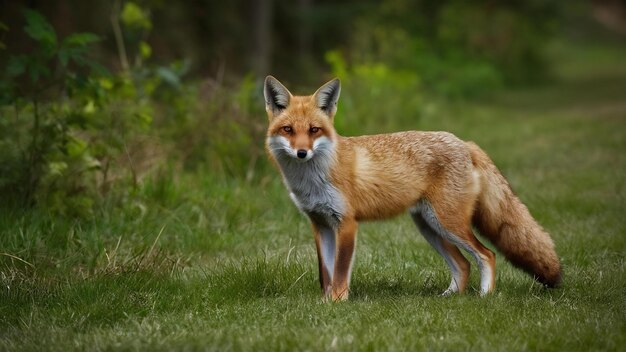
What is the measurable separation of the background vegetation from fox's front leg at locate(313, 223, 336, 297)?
17 cm

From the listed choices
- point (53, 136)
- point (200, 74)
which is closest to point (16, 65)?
point (53, 136)

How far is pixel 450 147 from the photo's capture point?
6031mm

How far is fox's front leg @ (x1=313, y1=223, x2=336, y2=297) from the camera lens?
5781 mm

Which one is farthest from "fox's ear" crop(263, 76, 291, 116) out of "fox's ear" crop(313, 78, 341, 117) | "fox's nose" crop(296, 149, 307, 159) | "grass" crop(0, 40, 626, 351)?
"grass" crop(0, 40, 626, 351)

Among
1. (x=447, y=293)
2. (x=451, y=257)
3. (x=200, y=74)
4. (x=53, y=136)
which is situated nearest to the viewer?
(x=447, y=293)

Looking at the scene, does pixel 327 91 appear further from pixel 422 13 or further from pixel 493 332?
pixel 422 13

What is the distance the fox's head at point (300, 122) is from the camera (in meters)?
5.44

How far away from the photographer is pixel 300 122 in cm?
554

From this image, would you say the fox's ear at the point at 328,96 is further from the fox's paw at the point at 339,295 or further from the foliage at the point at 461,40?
the foliage at the point at 461,40

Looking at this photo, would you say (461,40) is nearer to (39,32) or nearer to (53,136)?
(53,136)

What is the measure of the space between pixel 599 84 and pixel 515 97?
14.0 feet

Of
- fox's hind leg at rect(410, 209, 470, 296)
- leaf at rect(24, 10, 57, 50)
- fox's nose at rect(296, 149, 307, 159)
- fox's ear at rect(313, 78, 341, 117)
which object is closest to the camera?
fox's nose at rect(296, 149, 307, 159)

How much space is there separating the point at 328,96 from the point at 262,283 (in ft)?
4.91

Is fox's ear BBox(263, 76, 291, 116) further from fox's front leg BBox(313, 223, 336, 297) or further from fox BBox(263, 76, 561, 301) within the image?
fox's front leg BBox(313, 223, 336, 297)
